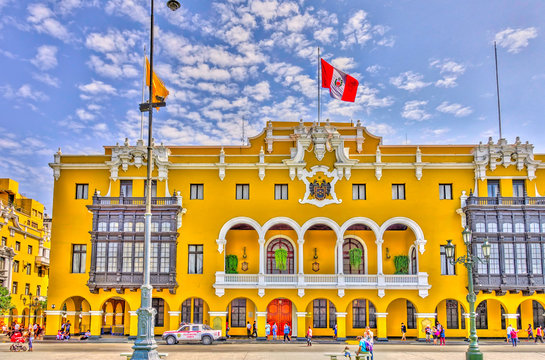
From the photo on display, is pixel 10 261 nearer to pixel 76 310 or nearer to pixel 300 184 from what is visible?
pixel 76 310

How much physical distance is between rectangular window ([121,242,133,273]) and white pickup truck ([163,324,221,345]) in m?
5.85

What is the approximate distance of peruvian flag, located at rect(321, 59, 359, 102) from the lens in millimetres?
42375

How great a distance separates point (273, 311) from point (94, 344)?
1371 cm

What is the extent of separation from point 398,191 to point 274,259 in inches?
435

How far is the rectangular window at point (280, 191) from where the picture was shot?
142 feet

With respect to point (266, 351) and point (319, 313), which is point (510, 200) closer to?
point (319, 313)

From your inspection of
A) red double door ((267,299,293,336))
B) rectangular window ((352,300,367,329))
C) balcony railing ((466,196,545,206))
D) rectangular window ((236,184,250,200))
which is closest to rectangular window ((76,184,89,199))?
rectangular window ((236,184,250,200))

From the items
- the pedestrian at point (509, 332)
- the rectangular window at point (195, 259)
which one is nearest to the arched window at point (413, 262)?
the pedestrian at point (509, 332)

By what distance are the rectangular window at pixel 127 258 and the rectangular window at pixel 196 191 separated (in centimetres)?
592

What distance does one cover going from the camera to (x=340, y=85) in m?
42.5

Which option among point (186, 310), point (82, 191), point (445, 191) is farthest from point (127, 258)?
point (445, 191)

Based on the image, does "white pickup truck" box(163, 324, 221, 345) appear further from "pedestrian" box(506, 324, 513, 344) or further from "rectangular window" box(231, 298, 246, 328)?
"pedestrian" box(506, 324, 513, 344)

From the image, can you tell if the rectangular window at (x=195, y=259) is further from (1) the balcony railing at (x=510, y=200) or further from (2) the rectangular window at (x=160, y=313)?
(1) the balcony railing at (x=510, y=200)

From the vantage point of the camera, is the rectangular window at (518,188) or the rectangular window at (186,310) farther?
the rectangular window at (186,310)
